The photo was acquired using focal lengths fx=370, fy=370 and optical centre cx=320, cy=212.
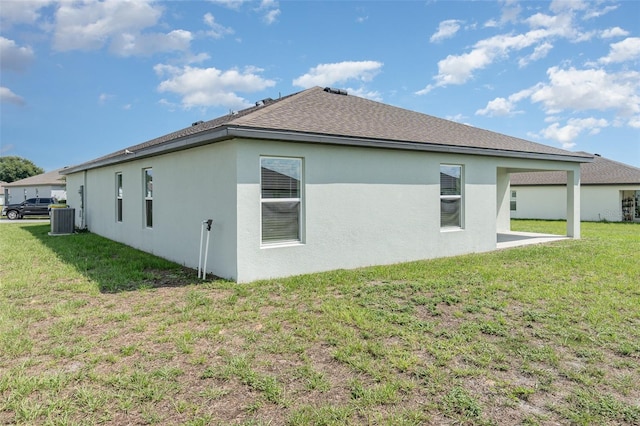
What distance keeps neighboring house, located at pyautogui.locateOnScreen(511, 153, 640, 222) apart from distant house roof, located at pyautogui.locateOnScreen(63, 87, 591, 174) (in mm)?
14468

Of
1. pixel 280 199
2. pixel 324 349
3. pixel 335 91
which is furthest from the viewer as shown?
pixel 335 91

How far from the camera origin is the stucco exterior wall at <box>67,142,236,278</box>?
679 centimetres

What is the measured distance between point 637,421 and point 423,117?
10032mm

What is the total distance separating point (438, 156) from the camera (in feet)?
30.3

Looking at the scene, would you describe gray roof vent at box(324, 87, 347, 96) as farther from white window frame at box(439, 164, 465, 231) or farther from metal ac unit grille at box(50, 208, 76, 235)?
metal ac unit grille at box(50, 208, 76, 235)

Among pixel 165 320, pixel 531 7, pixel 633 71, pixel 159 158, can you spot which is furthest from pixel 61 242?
pixel 633 71

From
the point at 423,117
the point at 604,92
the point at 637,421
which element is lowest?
the point at 637,421

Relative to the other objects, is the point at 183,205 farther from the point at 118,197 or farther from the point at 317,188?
the point at 118,197

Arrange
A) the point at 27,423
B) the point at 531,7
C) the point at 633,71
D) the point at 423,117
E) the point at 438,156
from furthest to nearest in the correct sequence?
the point at 633,71
the point at 423,117
the point at 531,7
the point at 438,156
the point at 27,423

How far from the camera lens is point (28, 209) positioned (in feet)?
88.9

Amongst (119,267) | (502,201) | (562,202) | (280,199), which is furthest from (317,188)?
(562,202)

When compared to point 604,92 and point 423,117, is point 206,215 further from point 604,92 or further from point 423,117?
point 604,92

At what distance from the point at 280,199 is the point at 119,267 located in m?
3.99

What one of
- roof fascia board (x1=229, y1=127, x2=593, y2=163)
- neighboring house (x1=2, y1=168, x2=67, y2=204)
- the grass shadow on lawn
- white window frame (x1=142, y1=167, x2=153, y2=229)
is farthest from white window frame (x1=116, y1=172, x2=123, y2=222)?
neighboring house (x1=2, y1=168, x2=67, y2=204)
